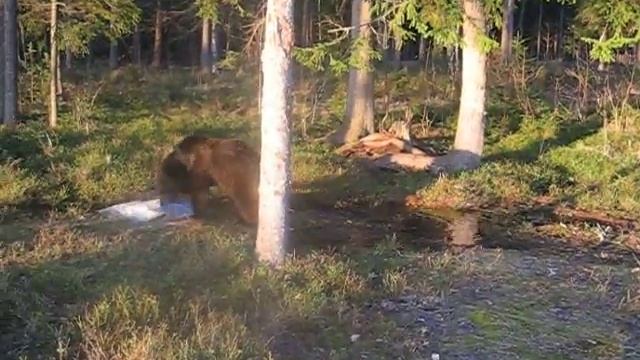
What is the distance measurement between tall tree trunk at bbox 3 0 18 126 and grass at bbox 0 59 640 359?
2.69 meters

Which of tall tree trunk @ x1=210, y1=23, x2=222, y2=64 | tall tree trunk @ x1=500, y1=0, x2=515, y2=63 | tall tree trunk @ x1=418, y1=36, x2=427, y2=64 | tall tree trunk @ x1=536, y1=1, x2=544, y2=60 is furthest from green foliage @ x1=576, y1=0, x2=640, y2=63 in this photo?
tall tree trunk @ x1=536, y1=1, x2=544, y2=60

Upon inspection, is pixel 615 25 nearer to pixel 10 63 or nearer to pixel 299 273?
pixel 299 273

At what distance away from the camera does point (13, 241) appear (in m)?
8.68

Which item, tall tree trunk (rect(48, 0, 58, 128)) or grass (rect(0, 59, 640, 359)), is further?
tall tree trunk (rect(48, 0, 58, 128))

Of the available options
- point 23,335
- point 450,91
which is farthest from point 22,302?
point 450,91

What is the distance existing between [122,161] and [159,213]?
334 centimetres

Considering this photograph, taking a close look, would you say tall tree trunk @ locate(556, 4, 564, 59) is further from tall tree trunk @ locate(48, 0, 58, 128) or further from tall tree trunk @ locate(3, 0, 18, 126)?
tall tree trunk @ locate(3, 0, 18, 126)

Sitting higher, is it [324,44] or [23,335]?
[324,44]

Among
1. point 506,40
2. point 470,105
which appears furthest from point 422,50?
point 470,105

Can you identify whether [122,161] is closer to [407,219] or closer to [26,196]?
[26,196]

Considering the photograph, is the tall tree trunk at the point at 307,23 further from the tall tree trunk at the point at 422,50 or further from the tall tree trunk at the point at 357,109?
the tall tree trunk at the point at 357,109

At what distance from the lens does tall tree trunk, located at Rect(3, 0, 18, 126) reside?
57.8ft

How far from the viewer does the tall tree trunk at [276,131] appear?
23.7ft

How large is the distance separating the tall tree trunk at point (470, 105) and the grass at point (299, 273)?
51 centimetres
